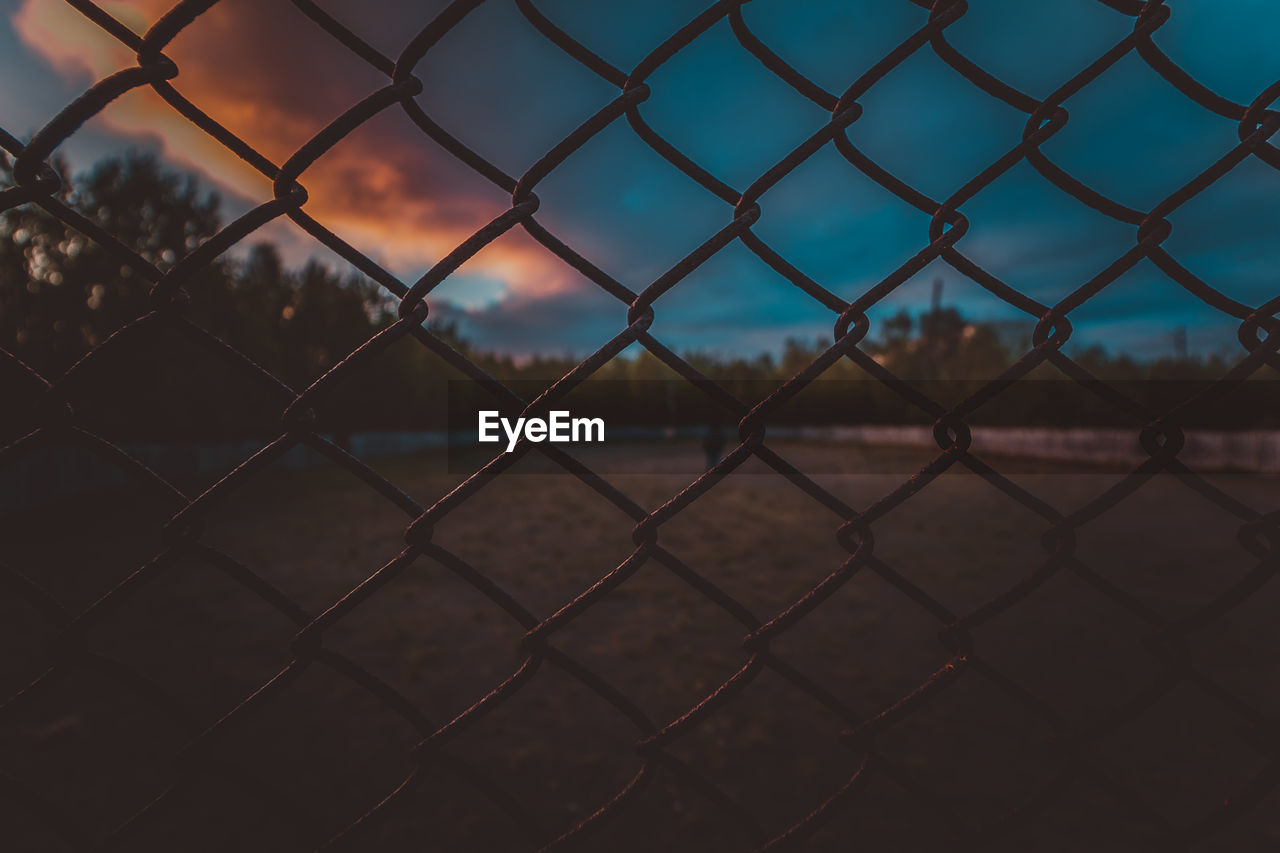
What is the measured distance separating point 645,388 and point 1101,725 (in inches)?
1504

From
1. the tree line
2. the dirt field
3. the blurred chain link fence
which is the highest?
the tree line

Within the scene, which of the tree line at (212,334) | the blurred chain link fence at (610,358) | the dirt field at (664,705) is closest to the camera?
the blurred chain link fence at (610,358)

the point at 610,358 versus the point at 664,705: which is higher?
the point at 610,358

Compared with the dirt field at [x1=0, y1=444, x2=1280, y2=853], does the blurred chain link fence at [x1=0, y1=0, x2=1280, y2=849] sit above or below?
above

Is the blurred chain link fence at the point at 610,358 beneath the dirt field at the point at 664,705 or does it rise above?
above

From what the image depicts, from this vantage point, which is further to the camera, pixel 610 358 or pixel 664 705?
pixel 664 705

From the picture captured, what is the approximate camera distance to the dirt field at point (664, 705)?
9.09ft

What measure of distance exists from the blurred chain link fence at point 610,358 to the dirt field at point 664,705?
0.04 metres

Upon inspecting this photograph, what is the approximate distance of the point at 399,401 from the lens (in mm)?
22359

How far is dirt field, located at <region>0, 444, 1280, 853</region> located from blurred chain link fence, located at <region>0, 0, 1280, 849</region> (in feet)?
0.14

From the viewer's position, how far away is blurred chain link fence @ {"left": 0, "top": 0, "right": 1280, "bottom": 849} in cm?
76

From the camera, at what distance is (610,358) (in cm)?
81

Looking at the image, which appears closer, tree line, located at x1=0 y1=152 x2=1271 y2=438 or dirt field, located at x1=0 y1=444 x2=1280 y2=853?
dirt field, located at x1=0 y1=444 x2=1280 y2=853

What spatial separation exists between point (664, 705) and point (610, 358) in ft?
11.3
